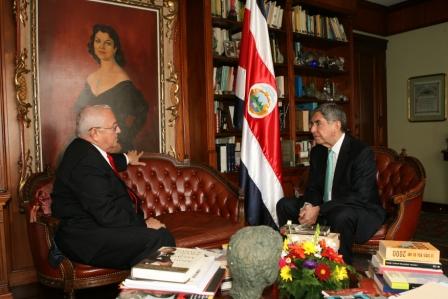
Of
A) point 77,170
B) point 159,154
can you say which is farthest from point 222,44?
point 77,170

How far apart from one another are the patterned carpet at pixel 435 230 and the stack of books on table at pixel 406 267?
228 centimetres

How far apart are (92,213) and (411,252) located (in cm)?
163

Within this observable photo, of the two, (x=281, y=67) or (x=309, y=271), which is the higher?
(x=281, y=67)

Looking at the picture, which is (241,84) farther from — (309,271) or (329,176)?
(309,271)

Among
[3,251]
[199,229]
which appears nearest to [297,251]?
[199,229]

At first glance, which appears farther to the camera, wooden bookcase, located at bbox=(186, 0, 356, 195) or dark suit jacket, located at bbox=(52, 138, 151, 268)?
wooden bookcase, located at bbox=(186, 0, 356, 195)

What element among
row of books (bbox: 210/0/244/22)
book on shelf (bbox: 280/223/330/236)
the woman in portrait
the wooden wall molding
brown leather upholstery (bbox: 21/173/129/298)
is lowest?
brown leather upholstery (bbox: 21/173/129/298)

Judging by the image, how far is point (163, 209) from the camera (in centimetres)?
325

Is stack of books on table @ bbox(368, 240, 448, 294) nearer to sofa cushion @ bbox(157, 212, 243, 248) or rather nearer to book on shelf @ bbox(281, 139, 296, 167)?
sofa cushion @ bbox(157, 212, 243, 248)

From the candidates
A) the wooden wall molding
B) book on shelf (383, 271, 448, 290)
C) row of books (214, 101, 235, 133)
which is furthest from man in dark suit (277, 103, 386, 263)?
the wooden wall molding

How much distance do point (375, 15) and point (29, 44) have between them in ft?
16.5

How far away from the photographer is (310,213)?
2.69 meters

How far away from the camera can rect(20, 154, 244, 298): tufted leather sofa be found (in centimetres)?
222

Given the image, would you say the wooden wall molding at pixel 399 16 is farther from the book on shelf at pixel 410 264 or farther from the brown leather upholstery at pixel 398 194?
the book on shelf at pixel 410 264
